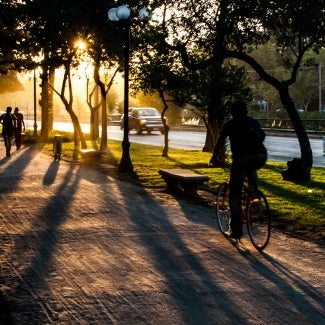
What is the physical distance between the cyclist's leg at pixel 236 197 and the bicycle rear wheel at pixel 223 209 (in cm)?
52

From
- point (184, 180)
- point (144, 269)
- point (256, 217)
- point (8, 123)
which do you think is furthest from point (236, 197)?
point (8, 123)

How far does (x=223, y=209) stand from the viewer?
28.1 feet

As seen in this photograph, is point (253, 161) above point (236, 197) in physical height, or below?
above

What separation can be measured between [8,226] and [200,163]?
12.0 metres

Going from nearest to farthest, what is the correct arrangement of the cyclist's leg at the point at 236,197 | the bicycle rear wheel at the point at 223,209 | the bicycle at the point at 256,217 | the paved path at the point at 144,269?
the paved path at the point at 144,269
the bicycle at the point at 256,217
the cyclist's leg at the point at 236,197
the bicycle rear wheel at the point at 223,209

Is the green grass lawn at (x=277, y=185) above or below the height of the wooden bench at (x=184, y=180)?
below

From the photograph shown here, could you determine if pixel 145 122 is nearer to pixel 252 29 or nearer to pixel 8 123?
pixel 8 123

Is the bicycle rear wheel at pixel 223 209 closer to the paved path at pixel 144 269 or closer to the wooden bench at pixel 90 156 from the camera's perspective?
the paved path at pixel 144 269

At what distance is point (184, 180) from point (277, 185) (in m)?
3.33

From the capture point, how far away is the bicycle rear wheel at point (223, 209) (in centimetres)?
845

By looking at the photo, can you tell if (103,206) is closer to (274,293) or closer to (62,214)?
(62,214)

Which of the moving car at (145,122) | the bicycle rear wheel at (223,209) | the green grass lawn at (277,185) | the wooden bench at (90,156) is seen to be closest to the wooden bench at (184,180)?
the green grass lawn at (277,185)

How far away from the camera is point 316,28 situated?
1606cm

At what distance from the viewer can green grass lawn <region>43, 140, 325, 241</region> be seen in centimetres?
1003
